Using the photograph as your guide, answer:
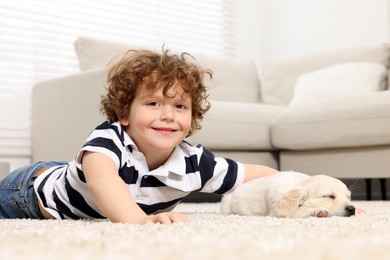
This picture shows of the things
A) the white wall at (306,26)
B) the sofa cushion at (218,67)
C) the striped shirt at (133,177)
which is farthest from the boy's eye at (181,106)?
the white wall at (306,26)

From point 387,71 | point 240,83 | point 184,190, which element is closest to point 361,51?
point 387,71

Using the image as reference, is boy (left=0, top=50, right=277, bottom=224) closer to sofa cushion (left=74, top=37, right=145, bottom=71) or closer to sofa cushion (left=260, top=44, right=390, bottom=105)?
sofa cushion (left=74, top=37, right=145, bottom=71)

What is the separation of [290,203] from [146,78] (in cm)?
45

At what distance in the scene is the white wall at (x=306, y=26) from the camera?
4031 mm

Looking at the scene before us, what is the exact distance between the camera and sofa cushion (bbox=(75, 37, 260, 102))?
10.4ft

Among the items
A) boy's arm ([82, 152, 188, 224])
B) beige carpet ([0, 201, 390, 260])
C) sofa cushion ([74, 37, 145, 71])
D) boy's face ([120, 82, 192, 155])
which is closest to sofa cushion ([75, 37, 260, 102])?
sofa cushion ([74, 37, 145, 71])

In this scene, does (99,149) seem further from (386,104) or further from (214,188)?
(386,104)

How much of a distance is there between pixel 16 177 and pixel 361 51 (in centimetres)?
237

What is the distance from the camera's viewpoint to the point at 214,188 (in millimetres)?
1600

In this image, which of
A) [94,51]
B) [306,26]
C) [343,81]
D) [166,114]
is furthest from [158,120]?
[306,26]

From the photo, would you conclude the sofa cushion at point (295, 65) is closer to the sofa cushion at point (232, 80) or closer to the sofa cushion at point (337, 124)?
the sofa cushion at point (232, 80)

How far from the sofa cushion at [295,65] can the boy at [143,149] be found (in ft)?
6.86

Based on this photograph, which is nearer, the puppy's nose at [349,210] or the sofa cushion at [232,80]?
the puppy's nose at [349,210]

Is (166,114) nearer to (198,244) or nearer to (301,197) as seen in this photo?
(301,197)
